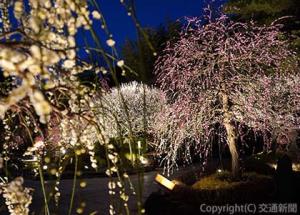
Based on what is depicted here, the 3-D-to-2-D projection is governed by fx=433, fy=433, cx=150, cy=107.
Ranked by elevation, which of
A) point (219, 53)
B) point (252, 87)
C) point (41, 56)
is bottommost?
point (41, 56)

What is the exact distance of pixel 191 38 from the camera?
9414mm

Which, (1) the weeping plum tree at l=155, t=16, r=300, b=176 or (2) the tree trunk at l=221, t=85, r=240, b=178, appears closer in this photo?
(1) the weeping plum tree at l=155, t=16, r=300, b=176

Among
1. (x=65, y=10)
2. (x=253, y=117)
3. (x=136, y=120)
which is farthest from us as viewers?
(x=136, y=120)

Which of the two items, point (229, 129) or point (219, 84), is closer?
point (219, 84)

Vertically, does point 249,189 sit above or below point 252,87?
below

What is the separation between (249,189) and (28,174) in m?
10.3

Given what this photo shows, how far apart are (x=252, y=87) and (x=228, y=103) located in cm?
67

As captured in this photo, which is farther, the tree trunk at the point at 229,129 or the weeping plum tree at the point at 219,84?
the tree trunk at the point at 229,129

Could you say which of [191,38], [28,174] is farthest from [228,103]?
[28,174]

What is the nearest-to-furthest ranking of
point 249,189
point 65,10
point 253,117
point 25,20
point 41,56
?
1. point 41,56
2. point 65,10
3. point 25,20
4. point 249,189
5. point 253,117

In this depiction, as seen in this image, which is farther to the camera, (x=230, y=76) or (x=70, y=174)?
(x=70, y=174)

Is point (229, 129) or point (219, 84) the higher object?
point (219, 84)

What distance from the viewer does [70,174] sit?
50.6 feet

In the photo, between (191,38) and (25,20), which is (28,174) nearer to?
(191,38)
